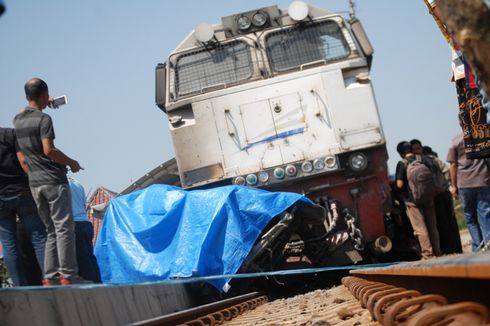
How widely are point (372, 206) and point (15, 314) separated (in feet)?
19.2

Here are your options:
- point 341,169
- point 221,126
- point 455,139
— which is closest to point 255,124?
point 221,126

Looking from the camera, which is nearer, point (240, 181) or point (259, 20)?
point (240, 181)

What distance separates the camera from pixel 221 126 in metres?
9.05

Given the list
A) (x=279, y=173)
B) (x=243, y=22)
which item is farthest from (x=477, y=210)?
(x=243, y=22)

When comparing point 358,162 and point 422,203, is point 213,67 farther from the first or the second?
point 422,203

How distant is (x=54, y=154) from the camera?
547 centimetres

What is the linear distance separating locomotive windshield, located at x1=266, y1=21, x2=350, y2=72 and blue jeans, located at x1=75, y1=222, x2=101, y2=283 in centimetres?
359

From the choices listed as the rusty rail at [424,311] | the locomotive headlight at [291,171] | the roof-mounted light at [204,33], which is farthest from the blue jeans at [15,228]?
the roof-mounted light at [204,33]

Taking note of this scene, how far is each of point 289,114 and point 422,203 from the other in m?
2.22

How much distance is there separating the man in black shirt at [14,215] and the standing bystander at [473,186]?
4.78 metres

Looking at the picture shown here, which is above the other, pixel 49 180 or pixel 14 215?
pixel 49 180

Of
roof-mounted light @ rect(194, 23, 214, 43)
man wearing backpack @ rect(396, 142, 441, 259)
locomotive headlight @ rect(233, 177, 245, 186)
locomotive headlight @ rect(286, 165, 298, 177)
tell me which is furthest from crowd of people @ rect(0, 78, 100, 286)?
man wearing backpack @ rect(396, 142, 441, 259)

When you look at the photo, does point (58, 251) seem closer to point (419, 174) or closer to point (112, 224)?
point (112, 224)

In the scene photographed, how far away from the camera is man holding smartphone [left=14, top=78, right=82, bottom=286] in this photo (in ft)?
17.5
